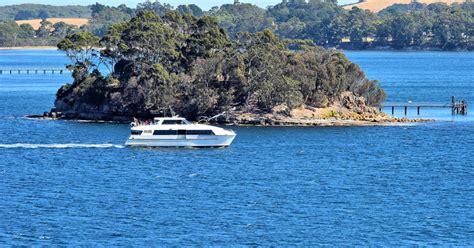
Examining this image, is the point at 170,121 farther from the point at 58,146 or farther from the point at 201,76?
the point at 201,76

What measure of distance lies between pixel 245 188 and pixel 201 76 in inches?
1788

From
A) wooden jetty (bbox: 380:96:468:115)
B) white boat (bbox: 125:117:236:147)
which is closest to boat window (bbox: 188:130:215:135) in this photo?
white boat (bbox: 125:117:236:147)

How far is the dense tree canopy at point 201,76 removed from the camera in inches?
4779

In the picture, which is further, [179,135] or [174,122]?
[174,122]

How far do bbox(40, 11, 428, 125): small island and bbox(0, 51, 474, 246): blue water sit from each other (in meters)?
4.82

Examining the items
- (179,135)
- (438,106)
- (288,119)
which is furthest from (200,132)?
(438,106)

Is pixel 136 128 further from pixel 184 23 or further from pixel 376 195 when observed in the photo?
pixel 184 23

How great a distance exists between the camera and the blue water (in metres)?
63.1

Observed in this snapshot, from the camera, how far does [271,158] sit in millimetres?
95438

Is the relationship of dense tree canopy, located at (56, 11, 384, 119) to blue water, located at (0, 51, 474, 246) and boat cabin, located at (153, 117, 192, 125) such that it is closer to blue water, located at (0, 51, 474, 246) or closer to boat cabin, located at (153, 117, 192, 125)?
blue water, located at (0, 51, 474, 246)

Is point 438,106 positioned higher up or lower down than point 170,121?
lower down

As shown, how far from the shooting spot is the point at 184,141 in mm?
100812

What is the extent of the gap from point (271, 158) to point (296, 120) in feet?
79.5

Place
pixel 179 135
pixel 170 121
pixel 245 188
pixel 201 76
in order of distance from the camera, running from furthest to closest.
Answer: pixel 201 76, pixel 170 121, pixel 179 135, pixel 245 188
